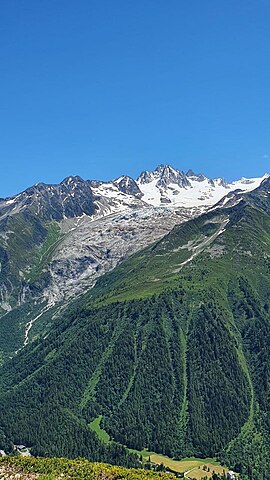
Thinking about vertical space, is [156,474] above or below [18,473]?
below

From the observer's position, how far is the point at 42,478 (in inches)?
5920

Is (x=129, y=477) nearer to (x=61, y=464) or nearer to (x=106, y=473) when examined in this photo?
(x=106, y=473)

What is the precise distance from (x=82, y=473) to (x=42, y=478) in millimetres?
11182

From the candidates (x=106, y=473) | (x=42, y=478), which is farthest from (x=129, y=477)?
(x=42, y=478)

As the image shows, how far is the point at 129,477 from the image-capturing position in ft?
501

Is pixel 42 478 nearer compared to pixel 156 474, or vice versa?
pixel 42 478

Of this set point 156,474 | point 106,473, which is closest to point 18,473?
point 106,473

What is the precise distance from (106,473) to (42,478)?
58.2 ft

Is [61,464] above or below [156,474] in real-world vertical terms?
above

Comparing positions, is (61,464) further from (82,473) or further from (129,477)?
(129,477)

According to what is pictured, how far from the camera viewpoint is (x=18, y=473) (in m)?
159

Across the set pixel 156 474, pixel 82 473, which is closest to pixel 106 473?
pixel 82 473

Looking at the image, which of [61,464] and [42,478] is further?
[61,464]

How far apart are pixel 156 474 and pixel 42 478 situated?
114 feet
